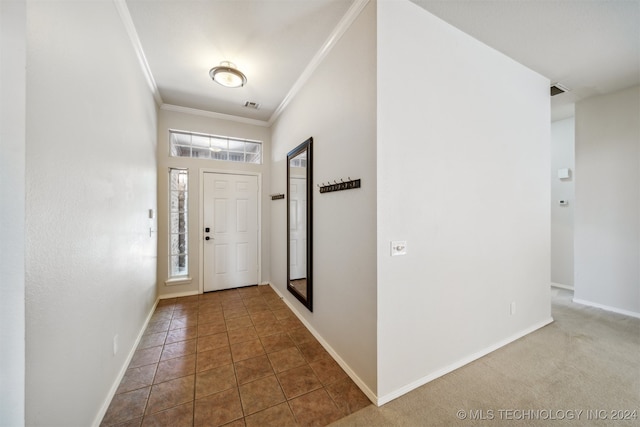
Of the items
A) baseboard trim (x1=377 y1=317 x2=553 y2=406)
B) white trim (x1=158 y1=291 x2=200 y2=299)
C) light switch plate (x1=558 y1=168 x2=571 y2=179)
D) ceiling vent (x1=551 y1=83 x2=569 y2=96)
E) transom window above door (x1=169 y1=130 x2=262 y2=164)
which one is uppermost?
ceiling vent (x1=551 y1=83 x2=569 y2=96)

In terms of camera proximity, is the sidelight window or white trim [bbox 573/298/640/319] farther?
the sidelight window

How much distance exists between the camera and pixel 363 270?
1.71 metres

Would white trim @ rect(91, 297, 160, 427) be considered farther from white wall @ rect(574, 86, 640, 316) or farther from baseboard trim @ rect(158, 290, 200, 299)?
white wall @ rect(574, 86, 640, 316)

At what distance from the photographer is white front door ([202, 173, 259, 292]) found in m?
3.69

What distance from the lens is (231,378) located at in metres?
1.83

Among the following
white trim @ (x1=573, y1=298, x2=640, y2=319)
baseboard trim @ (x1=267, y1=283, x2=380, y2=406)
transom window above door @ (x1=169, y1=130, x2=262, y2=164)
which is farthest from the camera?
transom window above door @ (x1=169, y1=130, x2=262, y2=164)

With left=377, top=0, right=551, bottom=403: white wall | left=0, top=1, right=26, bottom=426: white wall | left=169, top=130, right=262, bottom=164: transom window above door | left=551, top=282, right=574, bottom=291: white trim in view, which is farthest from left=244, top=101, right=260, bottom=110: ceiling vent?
left=551, top=282, right=574, bottom=291: white trim

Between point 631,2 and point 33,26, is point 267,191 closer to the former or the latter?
point 33,26

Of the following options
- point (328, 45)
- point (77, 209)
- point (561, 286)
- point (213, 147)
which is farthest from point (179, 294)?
point (561, 286)

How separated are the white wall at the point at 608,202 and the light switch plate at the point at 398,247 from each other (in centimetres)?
344

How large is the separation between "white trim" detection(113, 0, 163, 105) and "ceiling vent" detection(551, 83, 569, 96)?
4.45m

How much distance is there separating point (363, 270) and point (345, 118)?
4.07ft

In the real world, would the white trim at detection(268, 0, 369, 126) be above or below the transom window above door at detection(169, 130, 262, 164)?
above

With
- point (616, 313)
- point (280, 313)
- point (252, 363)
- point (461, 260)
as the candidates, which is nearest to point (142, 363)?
point (252, 363)
